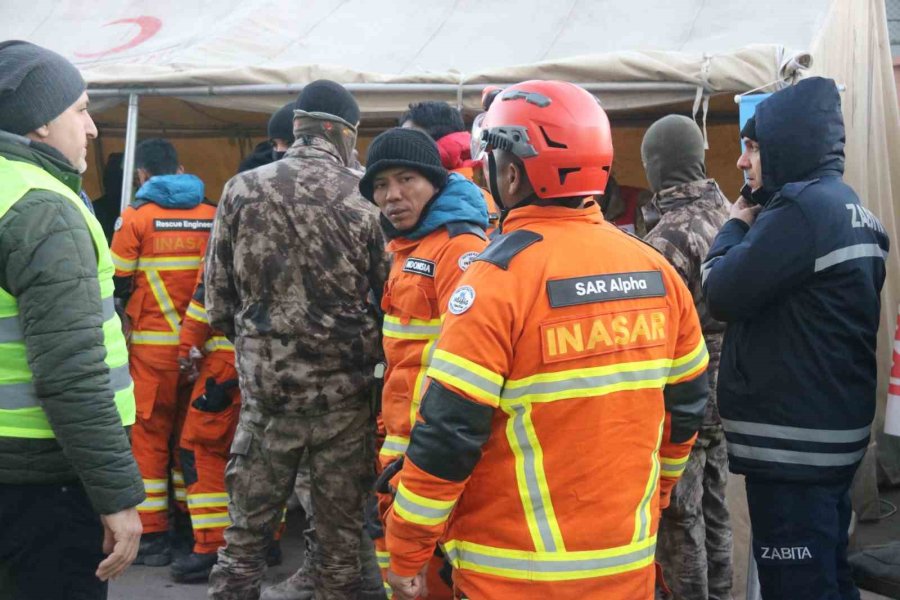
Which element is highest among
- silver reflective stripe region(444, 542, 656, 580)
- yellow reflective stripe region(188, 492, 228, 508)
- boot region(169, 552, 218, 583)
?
silver reflective stripe region(444, 542, 656, 580)

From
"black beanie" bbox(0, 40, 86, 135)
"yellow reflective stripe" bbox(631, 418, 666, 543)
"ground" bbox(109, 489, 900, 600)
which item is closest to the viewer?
"yellow reflective stripe" bbox(631, 418, 666, 543)

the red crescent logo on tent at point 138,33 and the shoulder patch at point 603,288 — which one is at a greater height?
the shoulder patch at point 603,288

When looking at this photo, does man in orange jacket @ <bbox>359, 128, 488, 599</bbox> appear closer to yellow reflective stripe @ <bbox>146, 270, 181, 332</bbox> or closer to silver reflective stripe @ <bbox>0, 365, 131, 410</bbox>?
silver reflective stripe @ <bbox>0, 365, 131, 410</bbox>

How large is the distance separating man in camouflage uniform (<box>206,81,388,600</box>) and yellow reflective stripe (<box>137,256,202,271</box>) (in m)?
1.40

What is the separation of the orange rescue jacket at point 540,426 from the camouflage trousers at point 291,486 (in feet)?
5.52

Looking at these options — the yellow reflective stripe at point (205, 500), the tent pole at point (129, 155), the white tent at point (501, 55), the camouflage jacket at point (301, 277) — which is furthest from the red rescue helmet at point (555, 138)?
the tent pole at point (129, 155)

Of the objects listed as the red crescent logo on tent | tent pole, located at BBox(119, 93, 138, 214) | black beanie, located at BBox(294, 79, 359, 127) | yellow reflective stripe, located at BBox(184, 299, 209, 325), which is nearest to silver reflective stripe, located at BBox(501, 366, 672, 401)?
black beanie, located at BBox(294, 79, 359, 127)

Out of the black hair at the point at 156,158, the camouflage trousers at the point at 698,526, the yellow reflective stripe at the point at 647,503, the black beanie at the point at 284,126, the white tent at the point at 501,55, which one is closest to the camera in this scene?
the yellow reflective stripe at the point at 647,503

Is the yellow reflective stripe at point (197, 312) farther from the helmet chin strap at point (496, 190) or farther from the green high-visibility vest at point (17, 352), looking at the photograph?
the helmet chin strap at point (496, 190)

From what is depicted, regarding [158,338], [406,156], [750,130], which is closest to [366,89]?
[158,338]

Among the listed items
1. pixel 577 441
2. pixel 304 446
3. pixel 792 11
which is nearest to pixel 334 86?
pixel 304 446

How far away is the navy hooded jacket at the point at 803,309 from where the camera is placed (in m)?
3.17

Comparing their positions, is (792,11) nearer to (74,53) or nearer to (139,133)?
(74,53)

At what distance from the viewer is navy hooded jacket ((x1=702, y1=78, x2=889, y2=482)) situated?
125 inches
